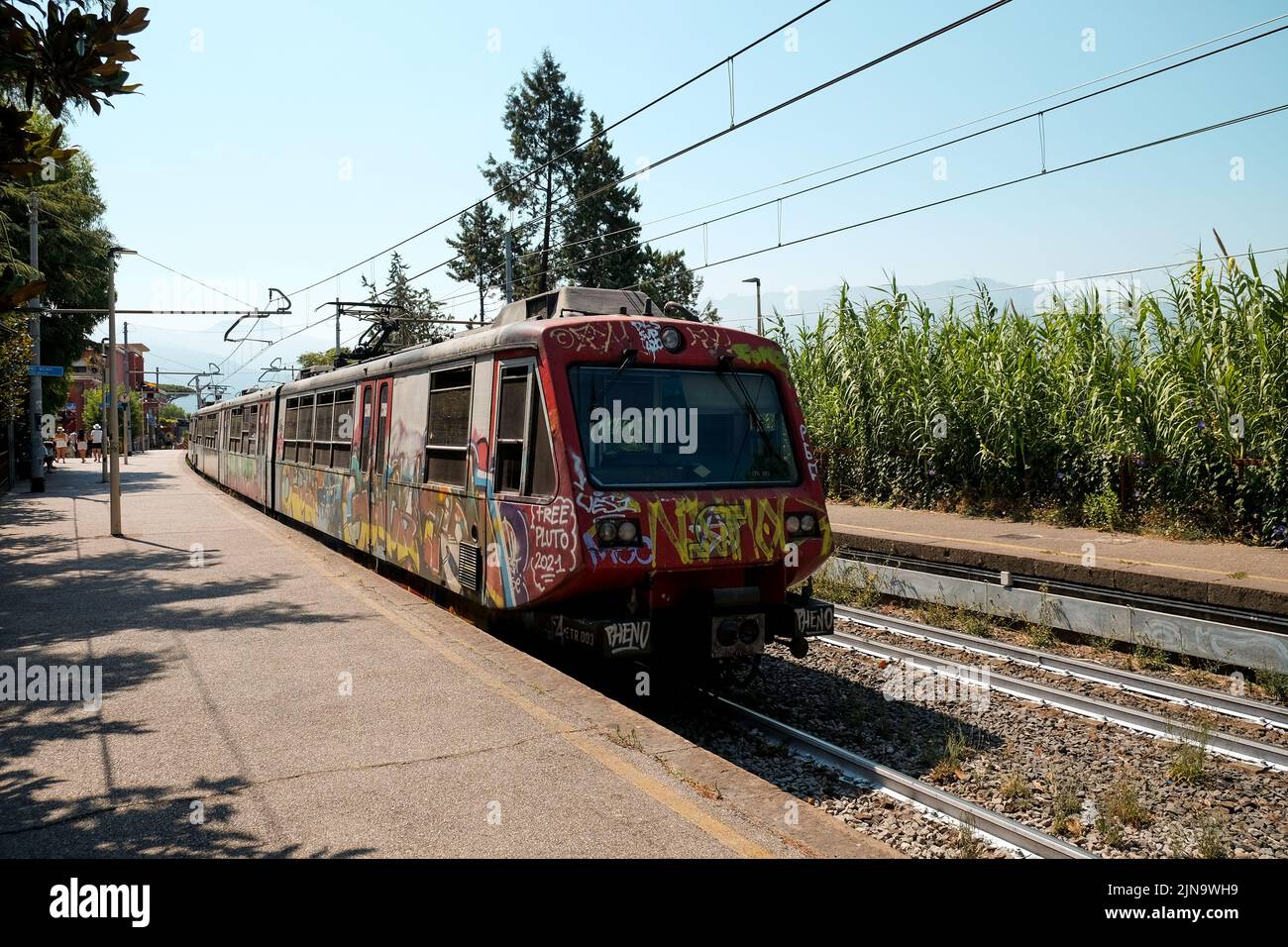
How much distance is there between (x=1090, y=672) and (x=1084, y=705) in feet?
3.39

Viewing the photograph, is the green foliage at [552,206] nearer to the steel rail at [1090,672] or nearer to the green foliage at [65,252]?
the green foliage at [65,252]

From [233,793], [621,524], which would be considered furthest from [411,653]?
[233,793]

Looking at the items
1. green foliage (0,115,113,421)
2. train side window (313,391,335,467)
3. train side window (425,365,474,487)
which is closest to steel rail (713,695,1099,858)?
train side window (425,365,474,487)

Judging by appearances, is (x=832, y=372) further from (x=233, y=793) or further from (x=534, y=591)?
(x=233, y=793)

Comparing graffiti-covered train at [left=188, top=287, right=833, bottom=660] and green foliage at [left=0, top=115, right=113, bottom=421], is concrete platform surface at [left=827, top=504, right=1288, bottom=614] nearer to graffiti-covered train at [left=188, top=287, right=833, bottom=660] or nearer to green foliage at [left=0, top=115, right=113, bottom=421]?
graffiti-covered train at [left=188, top=287, right=833, bottom=660]

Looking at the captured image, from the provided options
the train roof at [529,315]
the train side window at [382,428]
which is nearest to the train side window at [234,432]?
the train side window at [382,428]

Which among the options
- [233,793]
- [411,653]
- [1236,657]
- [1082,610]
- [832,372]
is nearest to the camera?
[233,793]

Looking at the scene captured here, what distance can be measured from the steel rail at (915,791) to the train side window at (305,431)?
32.0 ft

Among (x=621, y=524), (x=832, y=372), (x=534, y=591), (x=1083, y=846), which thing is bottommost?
(x=1083, y=846)

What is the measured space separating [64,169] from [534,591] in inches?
1339

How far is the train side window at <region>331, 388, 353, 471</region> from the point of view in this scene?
12.2 m

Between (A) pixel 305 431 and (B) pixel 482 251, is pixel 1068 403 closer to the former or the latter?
(A) pixel 305 431

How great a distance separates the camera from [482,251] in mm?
47531
